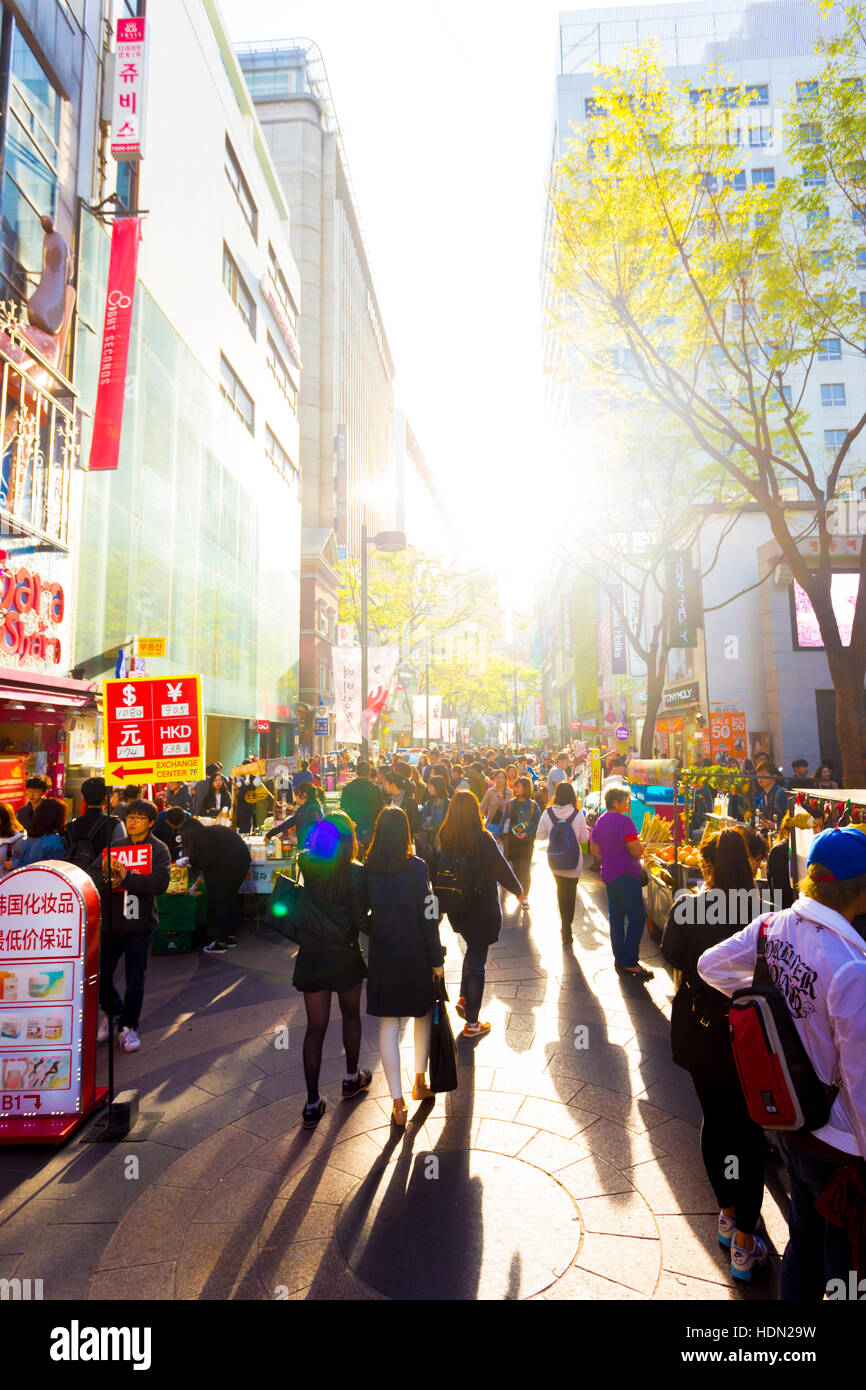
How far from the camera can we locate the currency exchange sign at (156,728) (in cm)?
761

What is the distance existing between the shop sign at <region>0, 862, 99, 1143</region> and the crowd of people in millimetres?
675

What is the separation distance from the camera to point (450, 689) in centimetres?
6369

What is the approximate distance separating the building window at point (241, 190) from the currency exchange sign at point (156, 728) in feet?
86.6

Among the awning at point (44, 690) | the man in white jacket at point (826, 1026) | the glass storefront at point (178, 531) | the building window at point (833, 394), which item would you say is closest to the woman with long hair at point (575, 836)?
the man in white jacket at point (826, 1026)

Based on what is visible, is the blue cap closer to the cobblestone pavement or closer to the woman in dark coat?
the cobblestone pavement

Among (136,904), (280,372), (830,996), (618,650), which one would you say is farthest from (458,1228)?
(280,372)

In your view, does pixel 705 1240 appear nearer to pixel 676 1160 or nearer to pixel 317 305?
pixel 676 1160

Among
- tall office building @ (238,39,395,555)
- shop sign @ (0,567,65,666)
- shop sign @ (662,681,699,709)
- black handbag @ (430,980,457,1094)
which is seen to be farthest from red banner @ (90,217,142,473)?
tall office building @ (238,39,395,555)

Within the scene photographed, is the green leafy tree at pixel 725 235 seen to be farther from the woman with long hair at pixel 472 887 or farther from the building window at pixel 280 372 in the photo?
the building window at pixel 280 372

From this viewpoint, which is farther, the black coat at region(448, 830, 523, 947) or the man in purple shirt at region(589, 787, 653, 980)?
the man in purple shirt at region(589, 787, 653, 980)

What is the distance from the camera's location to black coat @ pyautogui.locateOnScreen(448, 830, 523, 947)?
632 centimetres

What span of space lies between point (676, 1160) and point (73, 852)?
17.2ft

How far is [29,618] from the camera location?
43.2 ft

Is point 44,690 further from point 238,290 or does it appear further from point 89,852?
point 238,290
